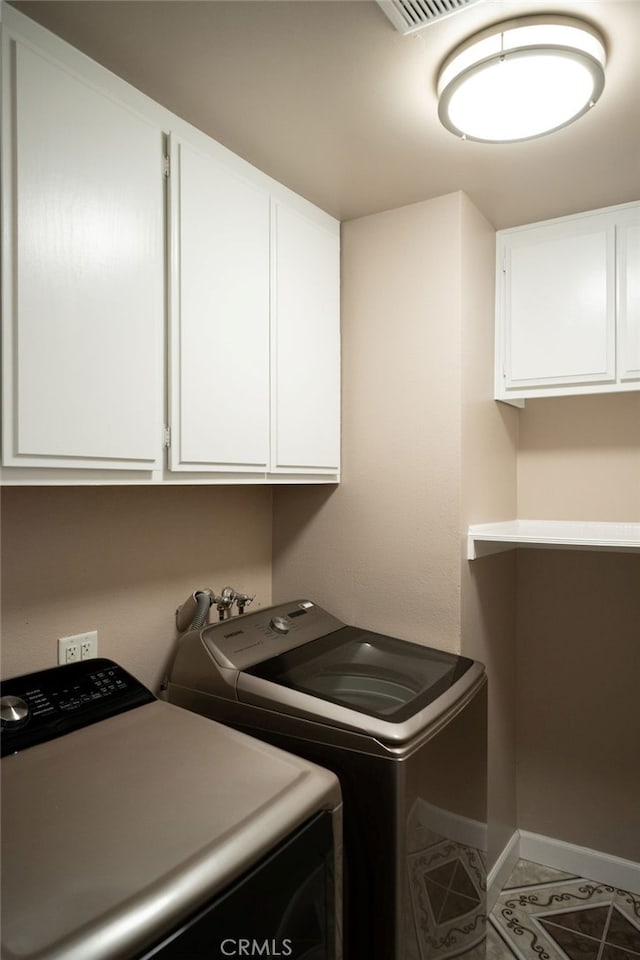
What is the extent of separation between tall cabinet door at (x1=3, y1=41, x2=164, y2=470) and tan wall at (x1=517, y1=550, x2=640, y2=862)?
5.68 feet

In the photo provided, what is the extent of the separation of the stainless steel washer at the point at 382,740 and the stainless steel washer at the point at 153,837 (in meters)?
0.21

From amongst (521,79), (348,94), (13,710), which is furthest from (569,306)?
(13,710)

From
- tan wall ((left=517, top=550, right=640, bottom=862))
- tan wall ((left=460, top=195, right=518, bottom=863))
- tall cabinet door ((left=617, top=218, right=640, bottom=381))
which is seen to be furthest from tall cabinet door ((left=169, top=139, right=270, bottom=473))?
tan wall ((left=517, top=550, right=640, bottom=862))

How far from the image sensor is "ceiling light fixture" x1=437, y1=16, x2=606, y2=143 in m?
1.17

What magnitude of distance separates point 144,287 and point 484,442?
49.4 inches

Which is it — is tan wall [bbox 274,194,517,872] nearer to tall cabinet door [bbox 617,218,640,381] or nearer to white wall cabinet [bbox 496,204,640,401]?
white wall cabinet [bbox 496,204,640,401]

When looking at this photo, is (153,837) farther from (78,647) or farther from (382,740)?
(78,647)

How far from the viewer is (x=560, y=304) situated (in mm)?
2018

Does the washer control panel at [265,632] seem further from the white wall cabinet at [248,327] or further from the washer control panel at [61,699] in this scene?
the white wall cabinet at [248,327]

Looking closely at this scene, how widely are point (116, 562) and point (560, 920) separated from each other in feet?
6.32

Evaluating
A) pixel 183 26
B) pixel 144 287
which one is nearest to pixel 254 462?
pixel 144 287

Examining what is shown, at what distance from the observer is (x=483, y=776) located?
178 centimetres

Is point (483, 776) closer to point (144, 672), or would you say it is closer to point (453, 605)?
point (453, 605)

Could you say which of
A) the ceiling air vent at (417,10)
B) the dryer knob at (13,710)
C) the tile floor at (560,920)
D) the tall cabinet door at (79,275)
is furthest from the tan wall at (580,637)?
the dryer knob at (13,710)
